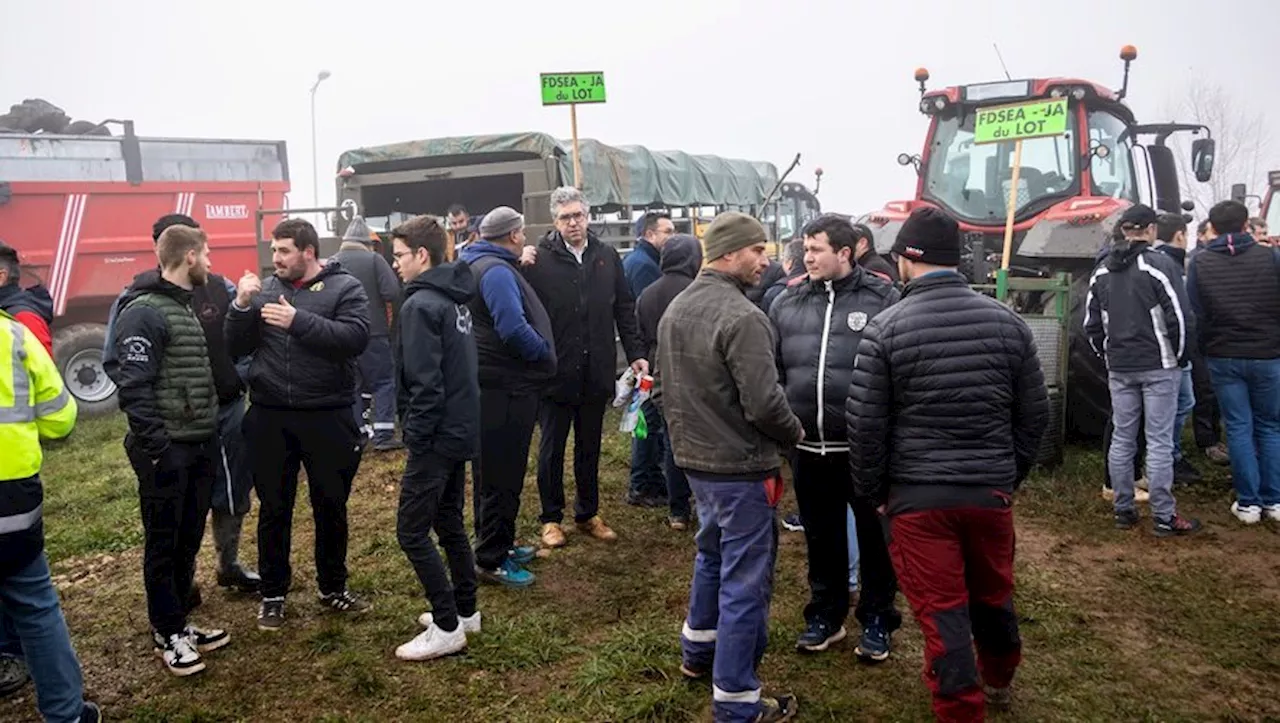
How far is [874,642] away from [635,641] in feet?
3.33

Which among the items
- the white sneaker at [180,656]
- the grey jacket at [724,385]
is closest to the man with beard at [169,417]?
the white sneaker at [180,656]

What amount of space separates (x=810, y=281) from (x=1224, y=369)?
3366 millimetres

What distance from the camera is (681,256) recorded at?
525 cm

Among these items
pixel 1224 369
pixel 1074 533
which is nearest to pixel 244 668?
pixel 1074 533

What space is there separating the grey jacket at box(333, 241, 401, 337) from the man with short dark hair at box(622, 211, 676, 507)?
223cm

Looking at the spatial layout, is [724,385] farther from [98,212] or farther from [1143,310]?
[98,212]

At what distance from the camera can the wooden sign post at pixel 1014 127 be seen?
21.1 ft

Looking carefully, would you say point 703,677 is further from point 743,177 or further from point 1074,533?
point 743,177

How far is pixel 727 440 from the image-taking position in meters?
3.21

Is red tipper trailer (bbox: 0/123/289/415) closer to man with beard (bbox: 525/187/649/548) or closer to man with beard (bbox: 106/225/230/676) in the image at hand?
man with beard (bbox: 106/225/230/676)

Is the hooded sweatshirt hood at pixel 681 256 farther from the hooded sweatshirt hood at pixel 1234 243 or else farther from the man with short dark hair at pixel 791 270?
the hooded sweatshirt hood at pixel 1234 243

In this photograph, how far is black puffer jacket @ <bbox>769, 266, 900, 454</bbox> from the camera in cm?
364

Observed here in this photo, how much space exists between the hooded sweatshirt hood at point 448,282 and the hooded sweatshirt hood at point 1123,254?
3759mm

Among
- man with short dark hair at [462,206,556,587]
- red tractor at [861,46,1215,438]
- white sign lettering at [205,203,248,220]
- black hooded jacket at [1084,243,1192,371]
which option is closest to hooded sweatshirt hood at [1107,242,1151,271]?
black hooded jacket at [1084,243,1192,371]
